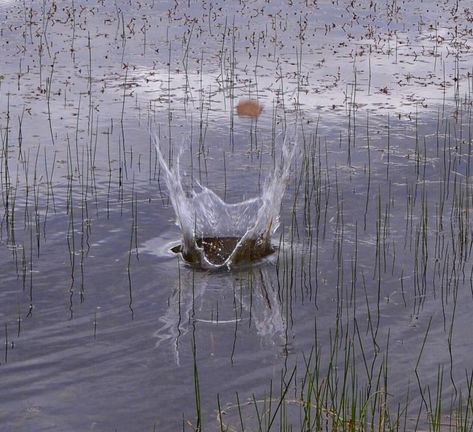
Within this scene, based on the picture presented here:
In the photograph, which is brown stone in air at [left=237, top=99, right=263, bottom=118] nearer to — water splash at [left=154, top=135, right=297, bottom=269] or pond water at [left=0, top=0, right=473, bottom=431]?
pond water at [left=0, top=0, right=473, bottom=431]

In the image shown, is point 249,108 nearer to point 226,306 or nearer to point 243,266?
point 243,266

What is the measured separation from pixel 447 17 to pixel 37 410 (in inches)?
766

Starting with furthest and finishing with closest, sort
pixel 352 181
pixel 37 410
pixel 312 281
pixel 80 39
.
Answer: pixel 80 39, pixel 352 181, pixel 312 281, pixel 37 410

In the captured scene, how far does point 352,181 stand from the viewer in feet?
41.5

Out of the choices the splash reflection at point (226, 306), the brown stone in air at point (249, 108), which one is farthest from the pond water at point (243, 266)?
the brown stone in air at point (249, 108)

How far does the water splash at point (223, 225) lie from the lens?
33.9 feet

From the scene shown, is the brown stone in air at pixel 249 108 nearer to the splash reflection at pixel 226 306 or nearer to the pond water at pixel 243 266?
the pond water at pixel 243 266

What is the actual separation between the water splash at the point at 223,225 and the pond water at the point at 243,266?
179 millimetres

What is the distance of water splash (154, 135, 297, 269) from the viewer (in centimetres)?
1034

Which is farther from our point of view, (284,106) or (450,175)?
(284,106)

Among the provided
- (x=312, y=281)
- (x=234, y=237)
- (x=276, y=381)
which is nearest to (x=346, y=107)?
(x=234, y=237)

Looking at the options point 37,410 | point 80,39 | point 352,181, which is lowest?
point 37,410

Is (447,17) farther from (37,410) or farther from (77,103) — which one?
(37,410)

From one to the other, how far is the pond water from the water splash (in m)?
0.18
